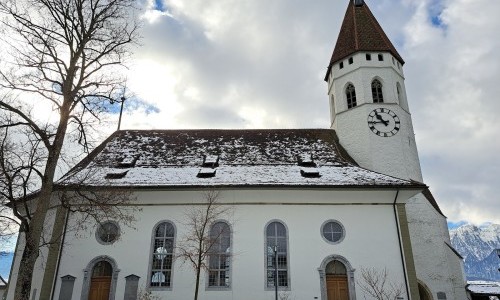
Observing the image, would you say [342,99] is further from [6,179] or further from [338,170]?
[6,179]

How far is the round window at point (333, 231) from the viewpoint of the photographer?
771 inches

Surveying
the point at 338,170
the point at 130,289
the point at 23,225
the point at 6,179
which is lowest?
the point at 130,289

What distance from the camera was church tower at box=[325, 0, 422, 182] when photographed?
23.9 meters

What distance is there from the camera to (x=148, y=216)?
2005cm

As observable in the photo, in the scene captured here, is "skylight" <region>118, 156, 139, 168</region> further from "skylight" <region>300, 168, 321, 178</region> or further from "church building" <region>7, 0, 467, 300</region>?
"skylight" <region>300, 168, 321, 178</region>

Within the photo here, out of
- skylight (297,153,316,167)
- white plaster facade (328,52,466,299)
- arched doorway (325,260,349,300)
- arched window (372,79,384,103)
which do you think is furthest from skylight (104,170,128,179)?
arched window (372,79,384,103)

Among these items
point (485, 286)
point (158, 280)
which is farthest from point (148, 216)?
point (485, 286)

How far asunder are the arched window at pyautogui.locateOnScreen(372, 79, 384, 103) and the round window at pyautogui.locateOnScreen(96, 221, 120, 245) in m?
17.4

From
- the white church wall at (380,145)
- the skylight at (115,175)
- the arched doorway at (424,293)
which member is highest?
the white church wall at (380,145)

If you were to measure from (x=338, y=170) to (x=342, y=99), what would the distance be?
273 inches

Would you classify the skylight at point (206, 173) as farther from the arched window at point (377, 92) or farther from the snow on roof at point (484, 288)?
the snow on roof at point (484, 288)

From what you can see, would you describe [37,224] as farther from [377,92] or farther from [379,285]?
[377,92]

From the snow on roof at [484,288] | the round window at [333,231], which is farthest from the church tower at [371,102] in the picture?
the snow on roof at [484,288]

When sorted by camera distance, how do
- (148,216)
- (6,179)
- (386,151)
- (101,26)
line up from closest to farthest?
1. (6,179)
2. (101,26)
3. (148,216)
4. (386,151)
